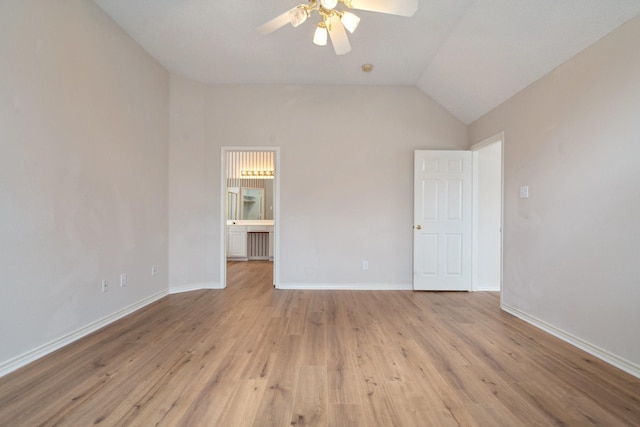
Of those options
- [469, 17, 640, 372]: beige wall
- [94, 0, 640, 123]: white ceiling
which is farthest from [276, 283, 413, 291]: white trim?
[94, 0, 640, 123]: white ceiling

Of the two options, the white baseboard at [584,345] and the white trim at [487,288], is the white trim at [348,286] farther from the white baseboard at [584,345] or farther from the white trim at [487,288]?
the white baseboard at [584,345]

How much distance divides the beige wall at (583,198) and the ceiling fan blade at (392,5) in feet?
5.14

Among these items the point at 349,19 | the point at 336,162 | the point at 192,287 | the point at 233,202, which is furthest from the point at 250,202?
the point at 349,19

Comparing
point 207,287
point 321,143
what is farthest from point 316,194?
point 207,287

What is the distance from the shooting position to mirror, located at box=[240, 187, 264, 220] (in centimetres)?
674

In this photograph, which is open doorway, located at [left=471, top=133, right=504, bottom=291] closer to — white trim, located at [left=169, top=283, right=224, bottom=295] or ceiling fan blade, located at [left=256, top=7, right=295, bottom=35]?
ceiling fan blade, located at [left=256, top=7, right=295, bottom=35]

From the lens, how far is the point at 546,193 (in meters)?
2.62

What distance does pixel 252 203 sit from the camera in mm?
6773

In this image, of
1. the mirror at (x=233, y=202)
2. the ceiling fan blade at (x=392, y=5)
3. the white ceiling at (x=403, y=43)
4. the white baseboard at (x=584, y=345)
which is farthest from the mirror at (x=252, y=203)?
the white baseboard at (x=584, y=345)

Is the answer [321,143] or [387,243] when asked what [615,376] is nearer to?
[387,243]

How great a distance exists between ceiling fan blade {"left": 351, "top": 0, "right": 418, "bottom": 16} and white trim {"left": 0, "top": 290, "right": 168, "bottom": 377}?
3407 millimetres

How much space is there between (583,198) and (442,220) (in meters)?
1.75

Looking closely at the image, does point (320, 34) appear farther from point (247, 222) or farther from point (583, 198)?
Result: point (247, 222)

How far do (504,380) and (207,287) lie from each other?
141 inches
